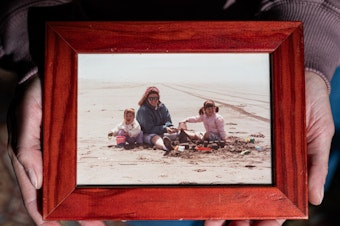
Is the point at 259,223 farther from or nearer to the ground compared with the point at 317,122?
nearer to the ground

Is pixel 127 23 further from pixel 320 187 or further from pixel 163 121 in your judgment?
pixel 320 187

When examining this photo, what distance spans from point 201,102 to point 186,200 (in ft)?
0.48

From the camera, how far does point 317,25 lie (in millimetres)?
749

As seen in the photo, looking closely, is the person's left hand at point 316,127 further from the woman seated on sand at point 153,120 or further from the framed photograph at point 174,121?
the woman seated on sand at point 153,120

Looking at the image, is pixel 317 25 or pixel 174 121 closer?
pixel 174 121

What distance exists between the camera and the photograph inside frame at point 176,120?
0.64 meters

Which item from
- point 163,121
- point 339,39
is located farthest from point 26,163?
point 339,39

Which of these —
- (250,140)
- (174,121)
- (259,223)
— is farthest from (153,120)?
(259,223)

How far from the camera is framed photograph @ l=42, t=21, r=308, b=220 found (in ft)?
2.09

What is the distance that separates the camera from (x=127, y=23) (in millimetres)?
641

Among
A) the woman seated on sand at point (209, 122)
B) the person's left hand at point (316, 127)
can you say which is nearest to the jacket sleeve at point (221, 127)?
the woman seated on sand at point (209, 122)

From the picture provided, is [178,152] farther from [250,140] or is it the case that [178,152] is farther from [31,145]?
[31,145]

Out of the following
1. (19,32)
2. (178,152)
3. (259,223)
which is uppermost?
(19,32)

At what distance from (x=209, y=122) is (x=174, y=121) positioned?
53 millimetres
